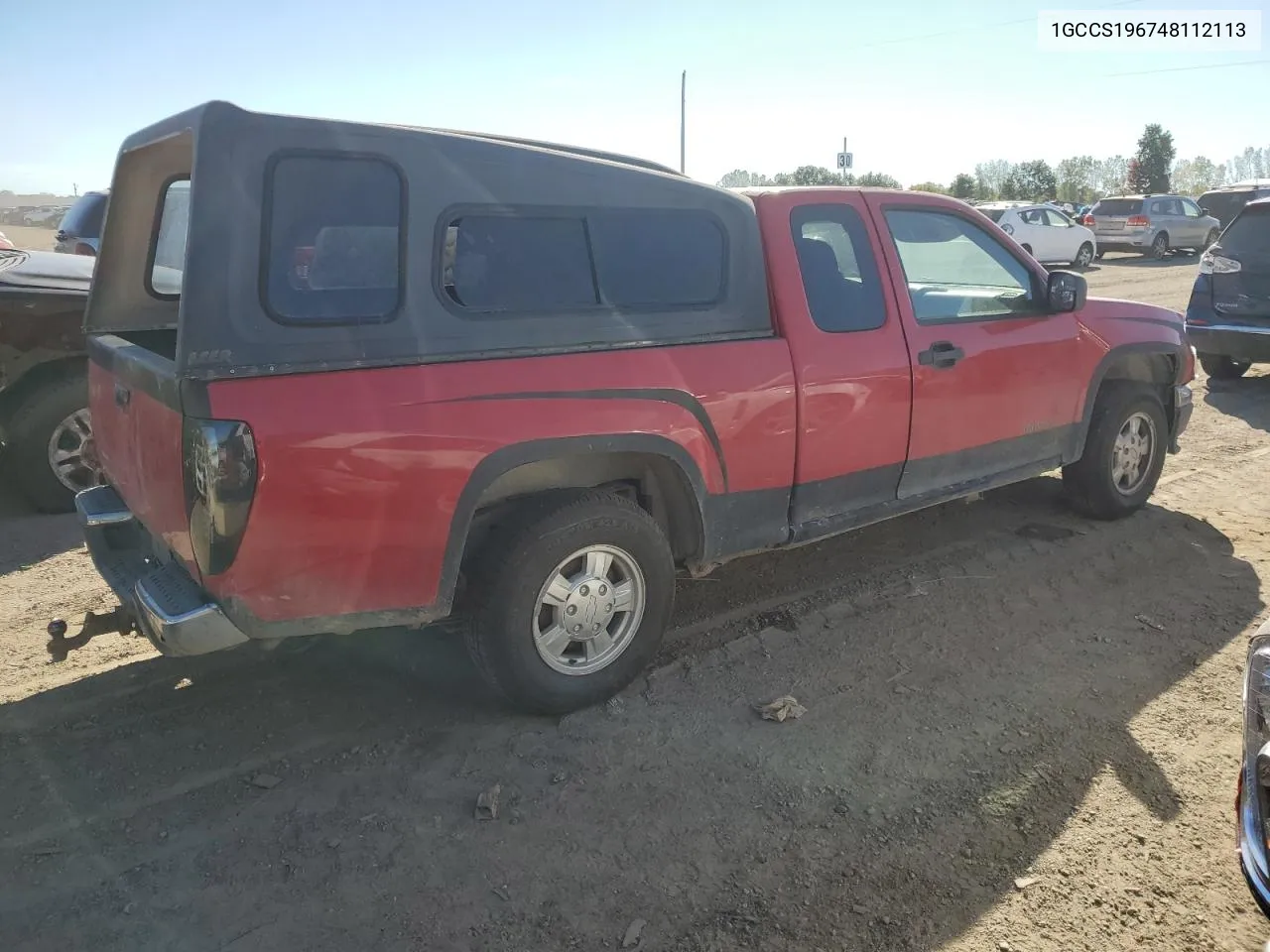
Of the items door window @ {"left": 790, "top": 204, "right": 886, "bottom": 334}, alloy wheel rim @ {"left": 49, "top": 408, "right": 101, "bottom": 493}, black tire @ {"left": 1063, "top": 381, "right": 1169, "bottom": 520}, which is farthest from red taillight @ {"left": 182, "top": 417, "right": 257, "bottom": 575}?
black tire @ {"left": 1063, "top": 381, "right": 1169, "bottom": 520}

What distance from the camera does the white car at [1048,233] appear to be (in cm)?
2369

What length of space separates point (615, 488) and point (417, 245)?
1241 millimetres

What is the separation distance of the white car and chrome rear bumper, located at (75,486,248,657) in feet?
76.1

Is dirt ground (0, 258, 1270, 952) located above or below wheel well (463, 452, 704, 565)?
below

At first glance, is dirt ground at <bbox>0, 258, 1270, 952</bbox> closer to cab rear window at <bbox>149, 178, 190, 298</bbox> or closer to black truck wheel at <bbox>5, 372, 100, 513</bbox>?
black truck wheel at <bbox>5, 372, 100, 513</bbox>

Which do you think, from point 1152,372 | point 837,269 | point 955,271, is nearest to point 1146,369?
point 1152,372

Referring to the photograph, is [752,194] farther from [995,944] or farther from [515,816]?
[995,944]

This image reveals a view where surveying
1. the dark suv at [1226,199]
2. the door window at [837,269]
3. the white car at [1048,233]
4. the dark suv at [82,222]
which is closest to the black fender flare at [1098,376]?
the door window at [837,269]

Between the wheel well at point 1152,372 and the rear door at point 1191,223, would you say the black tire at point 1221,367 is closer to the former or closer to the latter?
the wheel well at point 1152,372

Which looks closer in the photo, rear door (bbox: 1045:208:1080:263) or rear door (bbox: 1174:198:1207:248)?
rear door (bbox: 1045:208:1080:263)

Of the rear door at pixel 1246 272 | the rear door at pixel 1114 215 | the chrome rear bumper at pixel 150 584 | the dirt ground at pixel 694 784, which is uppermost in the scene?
the rear door at pixel 1114 215

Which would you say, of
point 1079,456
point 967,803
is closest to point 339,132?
point 967,803

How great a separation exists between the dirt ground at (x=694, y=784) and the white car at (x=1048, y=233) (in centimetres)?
2075

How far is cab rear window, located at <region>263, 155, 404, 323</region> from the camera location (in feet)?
9.68
